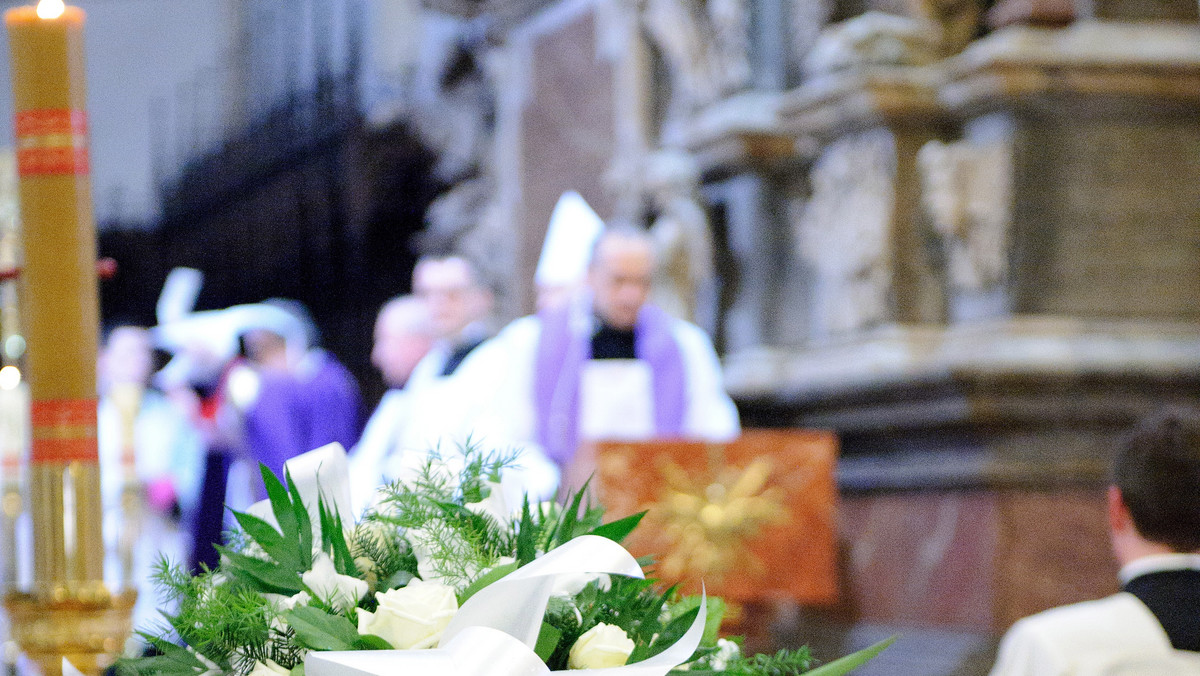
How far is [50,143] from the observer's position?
1368 millimetres

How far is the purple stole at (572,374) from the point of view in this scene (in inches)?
211

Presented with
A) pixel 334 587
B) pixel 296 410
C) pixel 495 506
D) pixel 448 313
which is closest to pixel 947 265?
pixel 448 313

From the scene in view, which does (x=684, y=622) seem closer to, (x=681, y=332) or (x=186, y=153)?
(x=681, y=332)

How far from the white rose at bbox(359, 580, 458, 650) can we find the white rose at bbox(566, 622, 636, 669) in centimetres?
8

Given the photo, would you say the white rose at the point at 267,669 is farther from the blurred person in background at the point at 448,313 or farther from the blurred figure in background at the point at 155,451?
the blurred figure in background at the point at 155,451

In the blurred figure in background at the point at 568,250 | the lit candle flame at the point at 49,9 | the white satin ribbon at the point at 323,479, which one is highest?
the lit candle flame at the point at 49,9

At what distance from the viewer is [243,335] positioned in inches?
354

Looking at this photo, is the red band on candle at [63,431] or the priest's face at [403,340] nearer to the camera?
the red band on candle at [63,431]

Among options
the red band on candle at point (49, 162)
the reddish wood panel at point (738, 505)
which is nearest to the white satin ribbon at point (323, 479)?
the red band on candle at point (49, 162)

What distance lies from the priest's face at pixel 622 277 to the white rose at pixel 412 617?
4.36m

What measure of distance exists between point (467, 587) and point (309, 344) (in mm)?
8850

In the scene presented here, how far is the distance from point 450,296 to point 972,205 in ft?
9.18

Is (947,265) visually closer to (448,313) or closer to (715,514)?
(715,514)

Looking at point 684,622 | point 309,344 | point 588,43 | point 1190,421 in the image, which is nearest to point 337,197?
point 309,344
